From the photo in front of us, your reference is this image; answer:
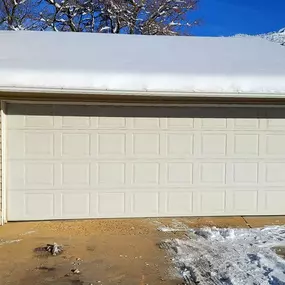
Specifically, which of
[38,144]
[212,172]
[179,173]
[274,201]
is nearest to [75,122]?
[38,144]

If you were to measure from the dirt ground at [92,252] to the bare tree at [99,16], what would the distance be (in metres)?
15.5

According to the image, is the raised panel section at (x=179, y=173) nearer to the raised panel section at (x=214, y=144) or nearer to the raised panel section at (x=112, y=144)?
the raised panel section at (x=214, y=144)

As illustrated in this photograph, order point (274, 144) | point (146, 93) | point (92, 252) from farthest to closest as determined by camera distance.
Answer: point (274, 144), point (146, 93), point (92, 252)

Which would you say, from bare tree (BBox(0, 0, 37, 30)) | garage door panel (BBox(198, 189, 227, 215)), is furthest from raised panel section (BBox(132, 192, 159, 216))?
bare tree (BBox(0, 0, 37, 30))

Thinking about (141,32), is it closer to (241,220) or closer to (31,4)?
(31,4)

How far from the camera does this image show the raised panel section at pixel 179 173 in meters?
8.06

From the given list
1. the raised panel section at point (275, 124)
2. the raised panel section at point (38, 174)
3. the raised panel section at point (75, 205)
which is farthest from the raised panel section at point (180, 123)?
the raised panel section at point (38, 174)

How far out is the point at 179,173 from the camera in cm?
809

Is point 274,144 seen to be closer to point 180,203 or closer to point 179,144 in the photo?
point 179,144

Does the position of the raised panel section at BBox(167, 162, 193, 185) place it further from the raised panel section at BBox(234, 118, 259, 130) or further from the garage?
the raised panel section at BBox(234, 118, 259, 130)

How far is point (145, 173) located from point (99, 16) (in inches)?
617

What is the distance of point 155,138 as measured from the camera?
7996 millimetres

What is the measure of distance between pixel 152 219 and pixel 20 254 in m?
2.68

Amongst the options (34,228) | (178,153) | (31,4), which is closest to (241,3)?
(31,4)
